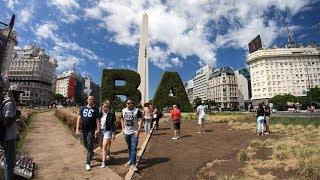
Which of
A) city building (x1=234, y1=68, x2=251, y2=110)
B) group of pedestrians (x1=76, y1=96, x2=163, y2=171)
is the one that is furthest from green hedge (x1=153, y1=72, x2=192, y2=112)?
city building (x1=234, y1=68, x2=251, y2=110)

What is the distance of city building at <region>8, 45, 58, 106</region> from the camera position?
498 ft

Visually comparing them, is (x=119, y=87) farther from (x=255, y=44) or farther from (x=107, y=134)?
(x=255, y=44)

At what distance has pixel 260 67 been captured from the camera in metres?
139

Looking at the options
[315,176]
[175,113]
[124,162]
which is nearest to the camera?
[315,176]

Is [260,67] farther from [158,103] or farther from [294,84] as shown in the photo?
[158,103]

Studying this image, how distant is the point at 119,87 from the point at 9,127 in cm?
2985

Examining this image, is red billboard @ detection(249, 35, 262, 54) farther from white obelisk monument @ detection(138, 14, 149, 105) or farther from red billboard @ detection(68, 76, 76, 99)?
white obelisk monument @ detection(138, 14, 149, 105)

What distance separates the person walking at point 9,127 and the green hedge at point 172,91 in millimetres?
30845

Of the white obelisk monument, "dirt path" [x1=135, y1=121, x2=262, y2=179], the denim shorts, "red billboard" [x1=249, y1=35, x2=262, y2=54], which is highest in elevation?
"red billboard" [x1=249, y1=35, x2=262, y2=54]

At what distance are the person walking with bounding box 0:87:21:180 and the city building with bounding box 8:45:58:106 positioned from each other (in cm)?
15173

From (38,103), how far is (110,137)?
155733mm

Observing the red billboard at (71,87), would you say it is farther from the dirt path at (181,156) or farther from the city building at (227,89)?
the dirt path at (181,156)

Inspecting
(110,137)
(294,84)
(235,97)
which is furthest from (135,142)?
(235,97)

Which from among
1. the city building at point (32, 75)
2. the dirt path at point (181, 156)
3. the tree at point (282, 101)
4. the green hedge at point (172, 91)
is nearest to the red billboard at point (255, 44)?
the tree at point (282, 101)
